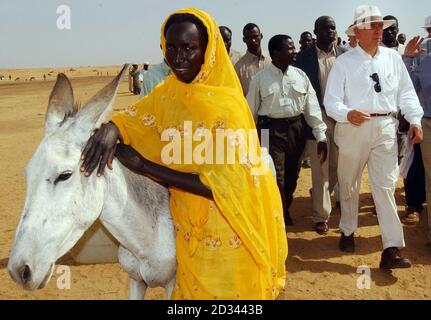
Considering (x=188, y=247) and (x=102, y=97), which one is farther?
(x=188, y=247)

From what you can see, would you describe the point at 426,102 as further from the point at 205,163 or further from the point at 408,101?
the point at 205,163

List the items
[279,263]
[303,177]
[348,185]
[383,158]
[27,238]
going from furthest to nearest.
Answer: [303,177]
[348,185]
[383,158]
[279,263]
[27,238]

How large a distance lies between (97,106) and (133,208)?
584 millimetres

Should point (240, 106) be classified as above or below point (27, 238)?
above

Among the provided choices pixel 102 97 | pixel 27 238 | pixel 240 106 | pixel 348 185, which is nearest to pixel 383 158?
pixel 348 185

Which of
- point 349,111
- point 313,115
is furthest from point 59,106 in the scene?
point 313,115

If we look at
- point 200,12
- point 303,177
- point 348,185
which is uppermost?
point 200,12

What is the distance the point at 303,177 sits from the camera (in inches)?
332

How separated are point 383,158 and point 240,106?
8.79ft

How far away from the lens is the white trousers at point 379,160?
4496 mm

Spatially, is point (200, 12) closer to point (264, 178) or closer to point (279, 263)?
point (264, 178)

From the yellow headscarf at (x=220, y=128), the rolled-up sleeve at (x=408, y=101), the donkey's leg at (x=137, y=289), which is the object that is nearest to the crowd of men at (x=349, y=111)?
the rolled-up sleeve at (x=408, y=101)

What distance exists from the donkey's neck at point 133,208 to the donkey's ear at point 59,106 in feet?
1.09

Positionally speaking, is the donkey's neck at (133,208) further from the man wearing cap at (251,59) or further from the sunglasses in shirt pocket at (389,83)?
the man wearing cap at (251,59)
